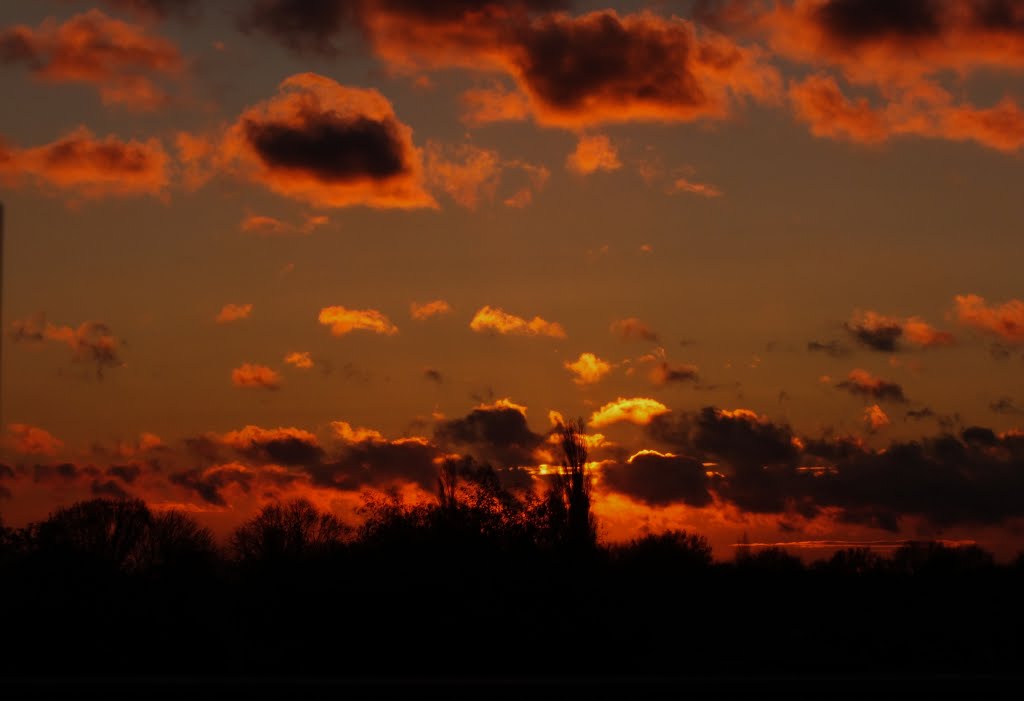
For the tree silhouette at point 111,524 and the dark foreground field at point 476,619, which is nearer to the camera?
the dark foreground field at point 476,619

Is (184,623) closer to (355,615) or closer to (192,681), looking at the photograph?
(355,615)

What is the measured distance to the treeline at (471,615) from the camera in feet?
65.7

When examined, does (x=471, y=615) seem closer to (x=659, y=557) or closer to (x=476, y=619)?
(x=476, y=619)

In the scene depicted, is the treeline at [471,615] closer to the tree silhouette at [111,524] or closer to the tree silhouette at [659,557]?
the tree silhouette at [659,557]

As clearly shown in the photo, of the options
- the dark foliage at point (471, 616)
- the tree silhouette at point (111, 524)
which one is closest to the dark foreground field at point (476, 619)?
the dark foliage at point (471, 616)

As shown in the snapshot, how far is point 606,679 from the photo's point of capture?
42.0 ft

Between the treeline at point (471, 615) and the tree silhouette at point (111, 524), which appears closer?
the treeline at point (471, 615)

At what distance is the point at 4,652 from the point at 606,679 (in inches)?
432

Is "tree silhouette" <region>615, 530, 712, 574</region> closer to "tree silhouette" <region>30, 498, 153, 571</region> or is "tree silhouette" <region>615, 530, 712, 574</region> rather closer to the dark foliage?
the dark foliage

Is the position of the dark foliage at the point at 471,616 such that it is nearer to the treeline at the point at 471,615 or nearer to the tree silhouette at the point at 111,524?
the treeline at the point at 471,615

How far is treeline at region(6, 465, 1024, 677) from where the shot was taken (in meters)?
20.0

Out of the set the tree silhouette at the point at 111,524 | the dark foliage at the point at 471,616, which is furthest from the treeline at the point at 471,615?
the tree silhouette at the point at 111,524

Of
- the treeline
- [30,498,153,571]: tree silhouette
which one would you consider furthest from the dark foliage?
[30,498,153,571]: tree silhouette

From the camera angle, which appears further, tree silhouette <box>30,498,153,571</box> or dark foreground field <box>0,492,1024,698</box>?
tree silhouette <box>30,498,153,571</box>
